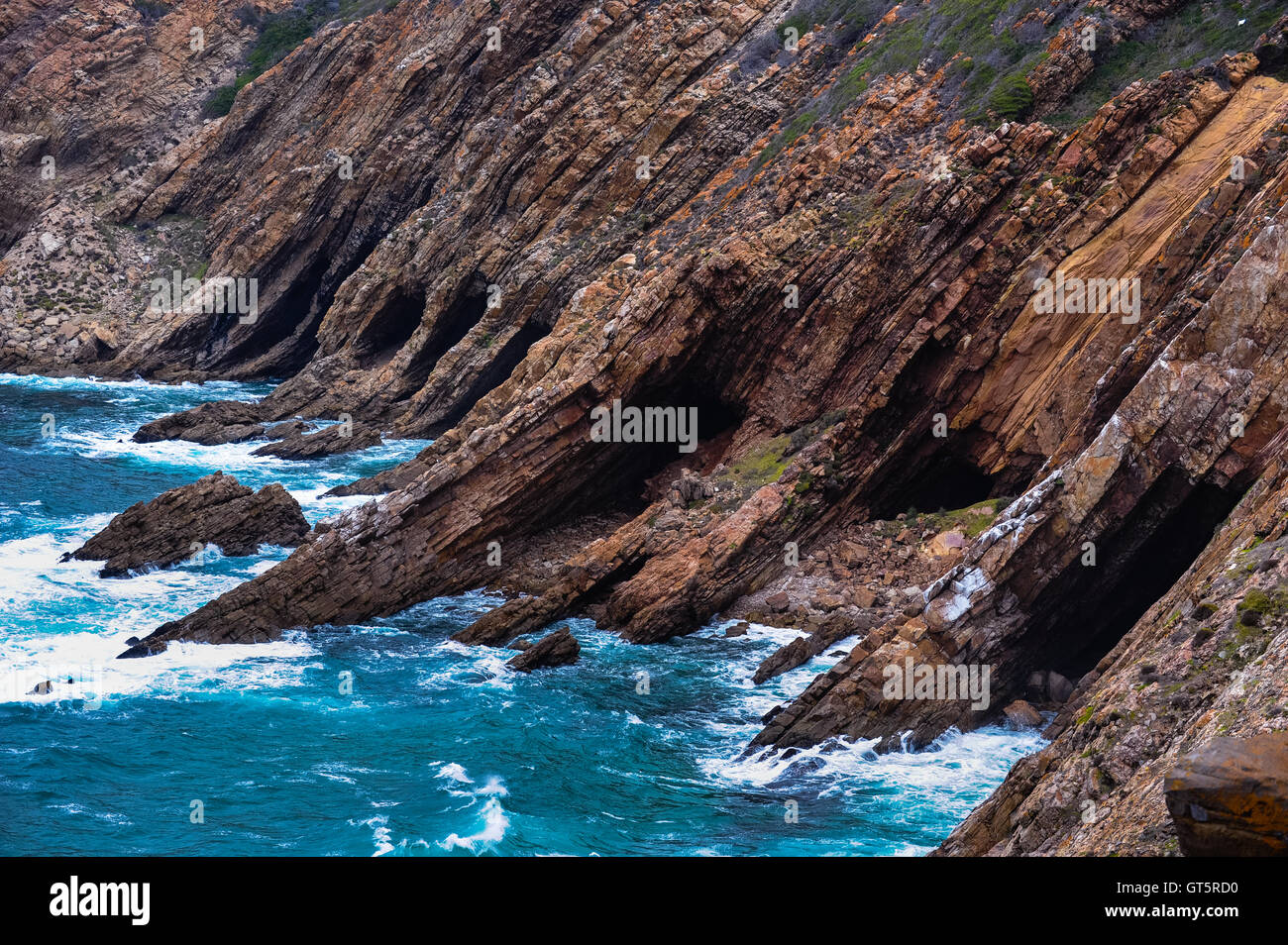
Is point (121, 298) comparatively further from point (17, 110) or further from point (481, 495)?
point (481, 495)

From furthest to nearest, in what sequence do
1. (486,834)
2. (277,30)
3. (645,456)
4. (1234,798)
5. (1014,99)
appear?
(277,30)
(645,456)
(1014,99)
(486,834)
(1234,798)

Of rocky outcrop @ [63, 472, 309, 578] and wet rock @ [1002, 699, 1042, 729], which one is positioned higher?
rocky outcrop @ [63, 472, 309, 578]

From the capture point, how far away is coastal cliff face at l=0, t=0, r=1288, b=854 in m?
22.6

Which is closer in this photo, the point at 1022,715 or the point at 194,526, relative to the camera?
the point at 1022,715

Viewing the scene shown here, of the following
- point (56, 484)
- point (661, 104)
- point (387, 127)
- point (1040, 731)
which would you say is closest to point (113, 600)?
point (56, 484)

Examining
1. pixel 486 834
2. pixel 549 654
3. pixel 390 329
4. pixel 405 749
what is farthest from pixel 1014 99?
pixel 390 329

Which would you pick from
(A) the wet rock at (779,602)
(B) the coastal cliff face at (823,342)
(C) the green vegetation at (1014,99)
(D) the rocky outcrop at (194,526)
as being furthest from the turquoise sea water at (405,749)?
(C) the green vegetation at (1014,99)

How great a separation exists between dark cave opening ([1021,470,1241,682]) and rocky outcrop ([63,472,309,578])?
908 inches

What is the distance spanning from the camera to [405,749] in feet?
77.3

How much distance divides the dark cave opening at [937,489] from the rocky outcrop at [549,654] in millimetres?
10275

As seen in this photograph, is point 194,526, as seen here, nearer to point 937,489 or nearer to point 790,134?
point 937,489

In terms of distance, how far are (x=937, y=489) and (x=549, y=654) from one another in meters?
13.3

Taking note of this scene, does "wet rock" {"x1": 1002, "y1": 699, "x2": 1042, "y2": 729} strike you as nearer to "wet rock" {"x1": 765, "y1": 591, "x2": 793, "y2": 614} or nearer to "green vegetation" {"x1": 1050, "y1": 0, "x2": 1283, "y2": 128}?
"wet rock" {"x1": 765, "y1": 591, "x2": 793, "y2": 614}

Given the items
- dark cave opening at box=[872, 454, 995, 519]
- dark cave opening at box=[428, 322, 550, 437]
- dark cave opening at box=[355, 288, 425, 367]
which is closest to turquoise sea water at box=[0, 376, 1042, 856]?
dark cave opening at box=[872, 454, 995, 519]
